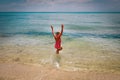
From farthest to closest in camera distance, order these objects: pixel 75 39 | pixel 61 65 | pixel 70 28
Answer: pixel 70 28 < pixel 75 39 < pixel 61 65

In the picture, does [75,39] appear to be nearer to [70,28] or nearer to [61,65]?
[61,65]

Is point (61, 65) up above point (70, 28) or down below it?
below

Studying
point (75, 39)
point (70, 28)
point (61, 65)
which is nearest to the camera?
point (61, 65)

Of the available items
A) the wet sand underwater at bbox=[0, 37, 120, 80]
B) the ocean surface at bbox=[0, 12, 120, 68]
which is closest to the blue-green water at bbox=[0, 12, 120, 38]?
the ocean surface at bbox=[0, 12, 120, 68]

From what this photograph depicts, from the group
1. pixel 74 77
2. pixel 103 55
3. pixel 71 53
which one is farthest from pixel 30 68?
Answer: pixel 103 55

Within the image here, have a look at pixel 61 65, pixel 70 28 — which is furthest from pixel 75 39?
pixel 70 28

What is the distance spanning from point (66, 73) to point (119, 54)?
5036mm

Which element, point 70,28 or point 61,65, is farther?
point 70,28

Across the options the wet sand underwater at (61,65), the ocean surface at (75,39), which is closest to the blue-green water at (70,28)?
the ocean surface at (75,39)

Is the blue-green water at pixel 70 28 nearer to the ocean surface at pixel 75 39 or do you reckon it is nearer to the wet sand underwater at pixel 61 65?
the ocean surface at pixel 75 39

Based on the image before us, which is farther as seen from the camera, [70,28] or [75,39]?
[70,28]

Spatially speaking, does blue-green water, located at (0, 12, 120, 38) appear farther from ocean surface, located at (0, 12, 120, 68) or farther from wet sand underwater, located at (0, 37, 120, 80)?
wet sand underwater, located at (0, 37, 120, 80)

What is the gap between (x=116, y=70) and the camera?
26.1 ft

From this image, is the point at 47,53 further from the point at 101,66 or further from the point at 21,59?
the point at 101,66
